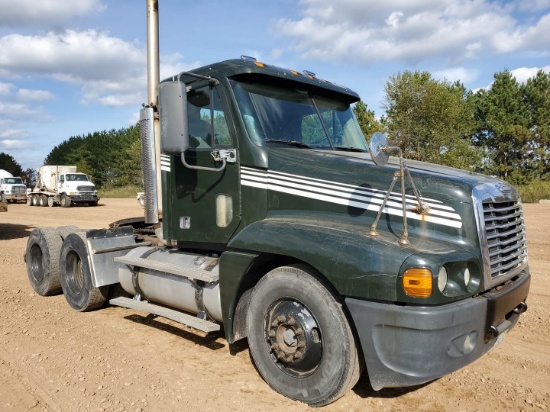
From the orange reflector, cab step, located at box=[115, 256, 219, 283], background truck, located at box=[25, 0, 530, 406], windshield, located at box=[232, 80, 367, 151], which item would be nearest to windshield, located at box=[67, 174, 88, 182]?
cab step, located at box=[115, 256, 219, 283]

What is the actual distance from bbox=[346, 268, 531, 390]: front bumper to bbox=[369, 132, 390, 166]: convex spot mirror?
3.37ft

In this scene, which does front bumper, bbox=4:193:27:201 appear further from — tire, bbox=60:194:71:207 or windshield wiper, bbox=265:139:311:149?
windshield wiper, bbox=265:139:311:149

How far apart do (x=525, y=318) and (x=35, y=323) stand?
5.76 m

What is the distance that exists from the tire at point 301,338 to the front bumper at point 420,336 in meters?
0.18

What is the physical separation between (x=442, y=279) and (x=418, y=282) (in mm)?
204

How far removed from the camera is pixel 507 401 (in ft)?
12.3

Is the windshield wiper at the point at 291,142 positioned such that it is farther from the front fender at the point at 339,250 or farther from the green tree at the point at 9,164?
the green tree at the point at 9,164

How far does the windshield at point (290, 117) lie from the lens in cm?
436

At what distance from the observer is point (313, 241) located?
352cm

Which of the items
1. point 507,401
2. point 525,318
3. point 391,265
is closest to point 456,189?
point 391,265

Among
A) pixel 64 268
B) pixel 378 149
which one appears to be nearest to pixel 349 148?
pixel 378 149

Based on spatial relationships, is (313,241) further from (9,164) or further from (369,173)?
(9,164)

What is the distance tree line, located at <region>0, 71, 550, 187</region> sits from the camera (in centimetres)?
3125

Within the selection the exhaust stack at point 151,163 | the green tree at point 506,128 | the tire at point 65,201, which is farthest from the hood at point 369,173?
the green tree at point 506,128
